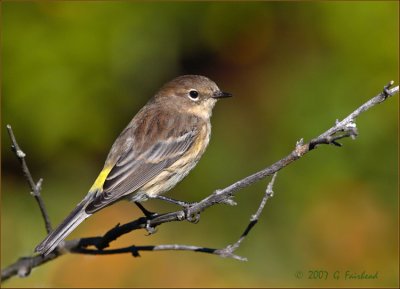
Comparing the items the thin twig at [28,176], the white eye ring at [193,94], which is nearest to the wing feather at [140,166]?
the white eye ring at [193,94]

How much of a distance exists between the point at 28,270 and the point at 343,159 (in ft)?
13.3

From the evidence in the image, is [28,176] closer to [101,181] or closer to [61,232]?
[61,232]

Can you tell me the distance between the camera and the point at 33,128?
7.20 meters

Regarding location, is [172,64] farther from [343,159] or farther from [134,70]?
[343,159]

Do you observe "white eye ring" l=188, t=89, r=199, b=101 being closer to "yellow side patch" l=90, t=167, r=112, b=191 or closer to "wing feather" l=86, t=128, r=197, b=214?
"wing feather" l=86, t=128, r=197, b=214

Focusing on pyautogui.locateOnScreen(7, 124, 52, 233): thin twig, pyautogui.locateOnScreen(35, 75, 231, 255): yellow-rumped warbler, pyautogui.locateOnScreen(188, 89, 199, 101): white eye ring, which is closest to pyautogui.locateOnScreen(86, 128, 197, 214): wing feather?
pyautogui.locateOnScreen(35, 75, 231, 255): yellow-rumped warbler

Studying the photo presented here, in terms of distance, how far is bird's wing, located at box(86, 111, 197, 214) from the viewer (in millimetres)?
4828

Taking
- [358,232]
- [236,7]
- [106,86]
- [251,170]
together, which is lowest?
[358,232]

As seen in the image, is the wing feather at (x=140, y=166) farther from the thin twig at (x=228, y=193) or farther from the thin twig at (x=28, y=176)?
the thin twig at (x=28, y=176)

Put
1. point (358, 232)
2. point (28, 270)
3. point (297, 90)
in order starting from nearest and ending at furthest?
1. point (28, 270)
2. point (358, 232)
3. point (297, 90)

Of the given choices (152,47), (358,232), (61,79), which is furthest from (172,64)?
(358,232)

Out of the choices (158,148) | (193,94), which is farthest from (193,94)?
(158,148)

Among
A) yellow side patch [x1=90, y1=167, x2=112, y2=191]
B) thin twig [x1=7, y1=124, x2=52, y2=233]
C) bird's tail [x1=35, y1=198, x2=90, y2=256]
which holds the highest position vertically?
thin twig [x1=7, y1=124, x2=52, y2=233]

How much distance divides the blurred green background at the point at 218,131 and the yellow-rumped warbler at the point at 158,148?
4.54 feet
